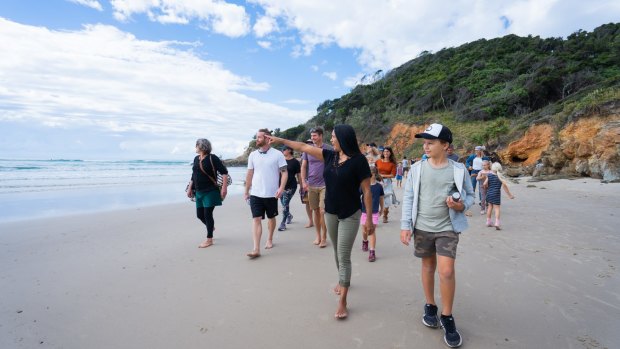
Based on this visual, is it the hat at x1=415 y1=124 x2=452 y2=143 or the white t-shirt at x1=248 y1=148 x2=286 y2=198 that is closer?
the hat at x1=415 y1=124 x2=452 y2=143

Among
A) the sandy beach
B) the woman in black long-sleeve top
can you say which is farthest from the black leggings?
the sandy beach

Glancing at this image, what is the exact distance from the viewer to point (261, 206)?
4.95 meters

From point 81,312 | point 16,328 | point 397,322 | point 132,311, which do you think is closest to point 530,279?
point 397,322

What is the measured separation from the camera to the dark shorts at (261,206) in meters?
4.91

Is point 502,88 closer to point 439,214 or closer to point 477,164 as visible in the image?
point 477,164

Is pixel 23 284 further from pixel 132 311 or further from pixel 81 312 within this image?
pixel 132 311

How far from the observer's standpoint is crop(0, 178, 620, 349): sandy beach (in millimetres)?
2744

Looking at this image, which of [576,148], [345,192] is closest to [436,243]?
[345,192]

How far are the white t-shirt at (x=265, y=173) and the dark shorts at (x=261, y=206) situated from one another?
86 millimetres

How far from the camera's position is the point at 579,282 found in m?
3.74

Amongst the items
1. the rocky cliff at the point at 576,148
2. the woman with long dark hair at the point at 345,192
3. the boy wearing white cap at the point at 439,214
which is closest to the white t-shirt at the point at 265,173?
the woman with long dark hair at the point at 345,192

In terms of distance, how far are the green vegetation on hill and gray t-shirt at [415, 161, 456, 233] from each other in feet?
60.4

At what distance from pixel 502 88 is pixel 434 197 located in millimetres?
38350

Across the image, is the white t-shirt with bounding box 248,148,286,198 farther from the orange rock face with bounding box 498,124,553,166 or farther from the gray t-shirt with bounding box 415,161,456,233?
the orange rock face with bounding box 498,124,553,166
